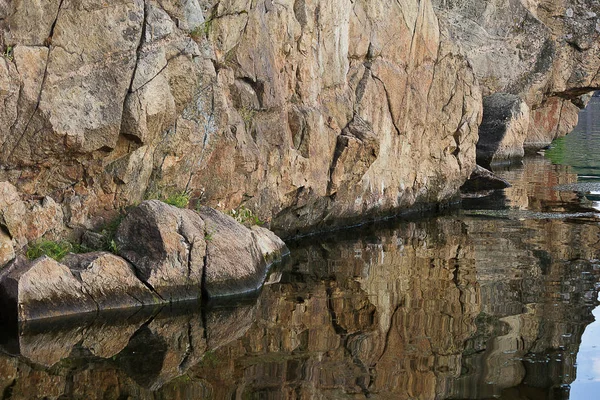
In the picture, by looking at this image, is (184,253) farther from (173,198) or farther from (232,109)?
(232,109)

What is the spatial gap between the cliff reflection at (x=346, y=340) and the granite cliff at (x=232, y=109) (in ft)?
6.82

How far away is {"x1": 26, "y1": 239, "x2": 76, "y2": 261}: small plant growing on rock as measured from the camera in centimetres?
1170

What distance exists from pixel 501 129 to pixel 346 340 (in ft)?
91.2

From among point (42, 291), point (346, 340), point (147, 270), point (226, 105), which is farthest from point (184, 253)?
point (226, 105)

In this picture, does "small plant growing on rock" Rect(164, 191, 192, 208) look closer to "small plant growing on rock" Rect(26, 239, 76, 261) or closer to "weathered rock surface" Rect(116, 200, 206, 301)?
"weathered rock surface" Rect(116, 200, 206, 301)

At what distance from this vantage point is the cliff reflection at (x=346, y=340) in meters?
8.65

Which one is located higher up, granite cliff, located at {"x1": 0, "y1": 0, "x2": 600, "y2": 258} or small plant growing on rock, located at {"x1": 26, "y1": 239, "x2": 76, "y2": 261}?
granite cliff, located at {"x1": 0, "y1": 0, "x2": 600, "y2": 258}

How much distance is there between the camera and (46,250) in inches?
464

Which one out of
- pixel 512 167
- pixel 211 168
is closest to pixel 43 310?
pixel 211 168

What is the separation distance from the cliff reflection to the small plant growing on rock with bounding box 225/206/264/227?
3.24 ft

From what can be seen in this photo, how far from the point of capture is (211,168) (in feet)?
48.1

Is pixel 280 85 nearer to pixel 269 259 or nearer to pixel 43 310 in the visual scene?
pixel 269 259

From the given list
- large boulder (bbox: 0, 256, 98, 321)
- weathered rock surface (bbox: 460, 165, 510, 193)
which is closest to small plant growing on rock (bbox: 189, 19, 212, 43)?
large boulder (bbox: 0, 256, 98, 321)

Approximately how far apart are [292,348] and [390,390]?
1.65 m
